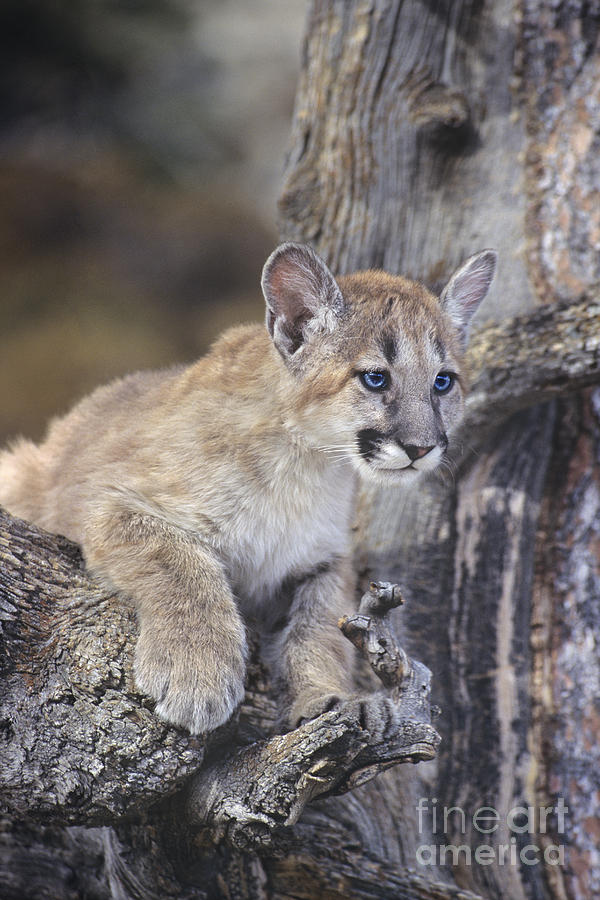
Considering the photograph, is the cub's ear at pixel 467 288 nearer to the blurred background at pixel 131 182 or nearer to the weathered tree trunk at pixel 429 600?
the weathered tree trunk at pixel 429 600

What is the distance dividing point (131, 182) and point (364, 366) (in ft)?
24.2

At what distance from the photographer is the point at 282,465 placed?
3596 millimetres

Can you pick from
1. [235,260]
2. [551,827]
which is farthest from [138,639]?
[235,260]

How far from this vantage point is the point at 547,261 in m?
4.34

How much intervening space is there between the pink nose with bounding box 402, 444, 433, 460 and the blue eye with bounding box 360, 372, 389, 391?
0.29 meters

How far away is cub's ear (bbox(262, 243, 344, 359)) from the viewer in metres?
3.49

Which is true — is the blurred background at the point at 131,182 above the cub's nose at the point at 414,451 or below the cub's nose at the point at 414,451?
above

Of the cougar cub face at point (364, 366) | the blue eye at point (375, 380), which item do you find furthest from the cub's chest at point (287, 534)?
the blue eye at point (375, 380)

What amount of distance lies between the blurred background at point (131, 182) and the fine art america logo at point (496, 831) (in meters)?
6.53

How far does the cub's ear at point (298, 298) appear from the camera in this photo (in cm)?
349

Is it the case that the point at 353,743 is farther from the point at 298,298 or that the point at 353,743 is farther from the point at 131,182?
the point at 131,182

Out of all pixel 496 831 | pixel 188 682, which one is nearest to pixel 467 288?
pixel 188 682

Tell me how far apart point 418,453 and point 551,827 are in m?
1.95

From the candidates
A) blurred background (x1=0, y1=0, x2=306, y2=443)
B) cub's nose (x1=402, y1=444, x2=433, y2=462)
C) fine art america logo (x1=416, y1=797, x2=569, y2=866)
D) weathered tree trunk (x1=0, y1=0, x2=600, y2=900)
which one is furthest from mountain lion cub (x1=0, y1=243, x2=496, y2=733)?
blurred background (x1=0, y1=0, x2=306, y2=443)
